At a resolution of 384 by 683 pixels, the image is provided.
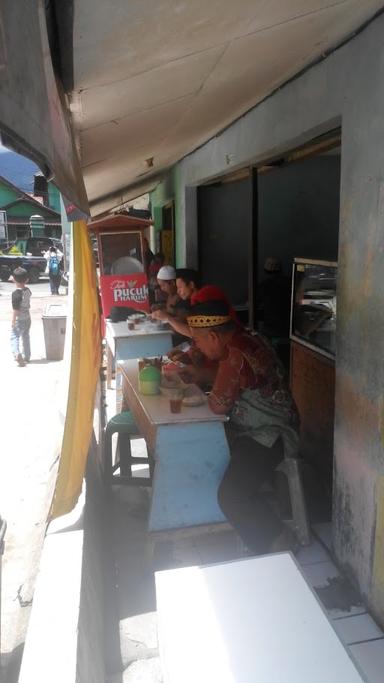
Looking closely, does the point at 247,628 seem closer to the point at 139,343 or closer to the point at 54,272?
the point at 139,343

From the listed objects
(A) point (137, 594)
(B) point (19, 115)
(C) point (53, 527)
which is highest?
(B) point (19, 115)

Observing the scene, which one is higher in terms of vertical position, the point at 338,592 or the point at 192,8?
the point at 192,8

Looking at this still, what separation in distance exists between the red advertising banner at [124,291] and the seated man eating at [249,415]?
5028mm

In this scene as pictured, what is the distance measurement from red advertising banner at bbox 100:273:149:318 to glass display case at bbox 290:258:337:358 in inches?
153

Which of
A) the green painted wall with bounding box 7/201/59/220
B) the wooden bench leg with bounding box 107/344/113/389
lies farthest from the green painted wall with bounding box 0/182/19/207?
the wooden bench leg with bounding box 107/344/113/389

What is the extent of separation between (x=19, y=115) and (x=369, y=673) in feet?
8.61

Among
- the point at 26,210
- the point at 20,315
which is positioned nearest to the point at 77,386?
the point at 20,315

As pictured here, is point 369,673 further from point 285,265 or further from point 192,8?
point 285,265

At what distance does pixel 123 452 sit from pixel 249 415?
59.3 inches

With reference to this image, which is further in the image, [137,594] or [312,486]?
[312,486]

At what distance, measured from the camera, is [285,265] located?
738 cm

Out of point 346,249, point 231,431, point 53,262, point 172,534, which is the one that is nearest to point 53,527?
point 172,534

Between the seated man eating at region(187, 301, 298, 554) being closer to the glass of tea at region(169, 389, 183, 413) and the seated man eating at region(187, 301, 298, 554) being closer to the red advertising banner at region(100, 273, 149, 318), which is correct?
the glass of tea at region(169, 389, 183, 413)

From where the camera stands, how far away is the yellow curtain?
265 cm
